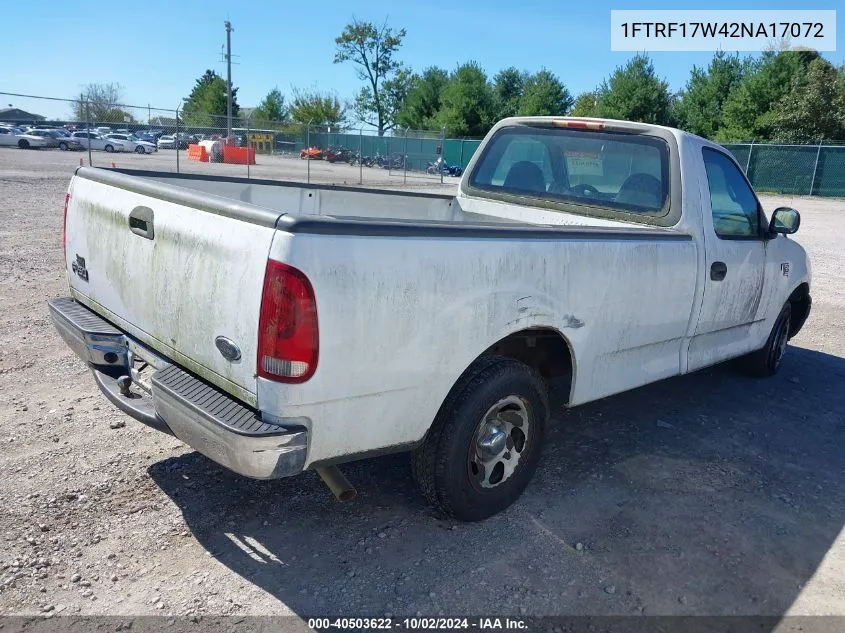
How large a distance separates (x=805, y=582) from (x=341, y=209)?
367 centimetres

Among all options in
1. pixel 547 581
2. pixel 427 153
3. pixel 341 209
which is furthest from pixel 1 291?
pixel 427 153

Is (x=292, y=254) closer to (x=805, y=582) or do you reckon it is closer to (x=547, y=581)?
(x=547, y=581)

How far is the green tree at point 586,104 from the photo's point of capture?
52.8m

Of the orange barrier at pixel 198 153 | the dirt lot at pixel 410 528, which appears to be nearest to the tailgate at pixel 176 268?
the dirt lot at pixel 410 528

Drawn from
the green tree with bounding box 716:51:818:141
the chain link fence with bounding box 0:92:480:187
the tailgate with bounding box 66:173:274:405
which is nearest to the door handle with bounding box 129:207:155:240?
the tailgate with bounding box 66:173:274:405

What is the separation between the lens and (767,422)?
5113 mm

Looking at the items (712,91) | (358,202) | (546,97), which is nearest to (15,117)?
(546,97)

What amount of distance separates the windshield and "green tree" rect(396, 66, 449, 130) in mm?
58734

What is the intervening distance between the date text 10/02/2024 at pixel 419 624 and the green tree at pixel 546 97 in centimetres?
5364

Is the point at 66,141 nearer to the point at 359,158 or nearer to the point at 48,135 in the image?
the point at 48,135

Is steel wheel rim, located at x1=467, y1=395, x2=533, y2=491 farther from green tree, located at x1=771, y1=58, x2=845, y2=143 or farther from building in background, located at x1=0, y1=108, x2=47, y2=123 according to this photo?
green tree, located at x1=771, y1=58, x2=845, y2=143

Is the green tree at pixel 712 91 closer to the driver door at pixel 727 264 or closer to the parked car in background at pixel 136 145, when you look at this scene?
the parked car in background at pixel 136 145

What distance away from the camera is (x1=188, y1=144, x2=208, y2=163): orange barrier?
3156 cm

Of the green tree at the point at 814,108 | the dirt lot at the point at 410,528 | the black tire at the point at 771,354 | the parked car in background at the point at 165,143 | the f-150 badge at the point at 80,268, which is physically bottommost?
the dirt lot at the point at 410,528
